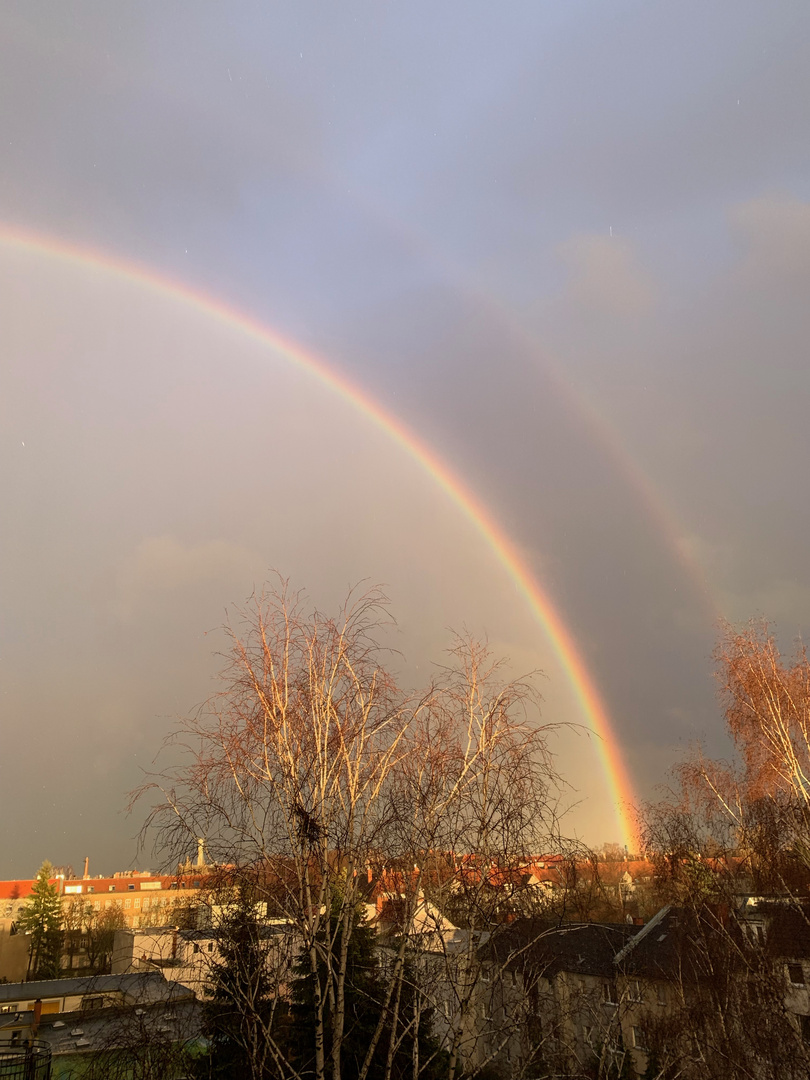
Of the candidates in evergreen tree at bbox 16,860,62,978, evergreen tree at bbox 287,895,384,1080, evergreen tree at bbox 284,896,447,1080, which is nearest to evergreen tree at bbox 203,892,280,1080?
evergreen tree at bbox 284,896,447,1080

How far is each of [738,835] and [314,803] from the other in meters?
17.4

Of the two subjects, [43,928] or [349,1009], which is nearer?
[349,1009]

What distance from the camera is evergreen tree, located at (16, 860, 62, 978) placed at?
64.5 meters

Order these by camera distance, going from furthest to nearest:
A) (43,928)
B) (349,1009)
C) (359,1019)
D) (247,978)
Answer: (43,928)
(359,1019)
(349,1009)
(247,978)

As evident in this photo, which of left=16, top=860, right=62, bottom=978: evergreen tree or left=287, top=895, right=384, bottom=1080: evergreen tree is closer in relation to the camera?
left=287, top=895, right=384, bottom=1080: evergreen tree

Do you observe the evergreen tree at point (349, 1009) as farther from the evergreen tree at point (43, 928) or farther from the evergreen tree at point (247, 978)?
the evergreen tree at point (43, 928)

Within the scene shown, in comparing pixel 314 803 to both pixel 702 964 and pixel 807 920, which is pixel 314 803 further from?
pixel 702 964

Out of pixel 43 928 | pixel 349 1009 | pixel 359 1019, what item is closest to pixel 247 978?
pixel 349 1009

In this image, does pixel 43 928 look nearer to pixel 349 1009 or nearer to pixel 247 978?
pixel 349 1009

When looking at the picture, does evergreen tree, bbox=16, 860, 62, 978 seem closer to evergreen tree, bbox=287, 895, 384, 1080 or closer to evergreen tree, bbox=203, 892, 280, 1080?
evergreen tree, bbox=287, 895, 384, 1080

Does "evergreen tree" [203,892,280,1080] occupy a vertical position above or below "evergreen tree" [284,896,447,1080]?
above

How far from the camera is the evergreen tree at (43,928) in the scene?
6450cm

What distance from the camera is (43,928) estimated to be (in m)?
67.9

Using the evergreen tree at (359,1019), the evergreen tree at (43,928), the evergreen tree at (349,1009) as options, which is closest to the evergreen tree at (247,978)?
the evergreen tree at (359,1019)
